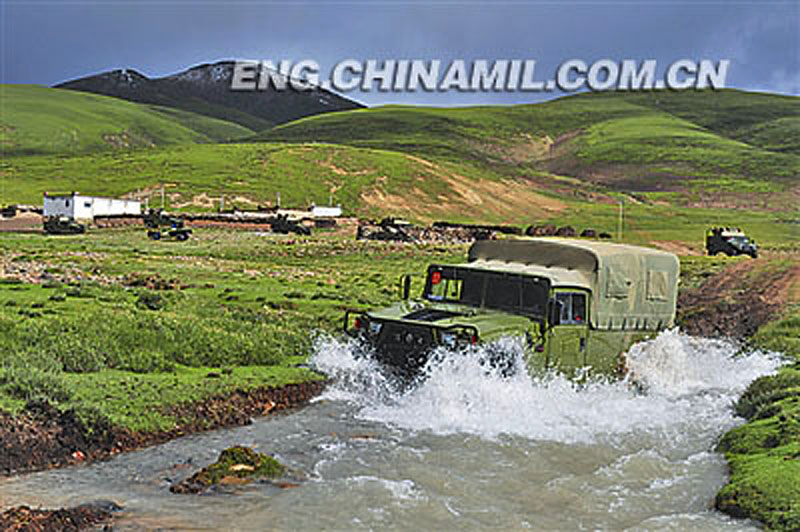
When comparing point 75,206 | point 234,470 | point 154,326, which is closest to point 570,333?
point 234,470

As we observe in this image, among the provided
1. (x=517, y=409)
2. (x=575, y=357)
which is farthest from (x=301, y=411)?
(x=575, y=357)

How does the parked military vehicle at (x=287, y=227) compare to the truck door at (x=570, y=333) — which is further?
the parked military vehicle at (x=287, y=227)

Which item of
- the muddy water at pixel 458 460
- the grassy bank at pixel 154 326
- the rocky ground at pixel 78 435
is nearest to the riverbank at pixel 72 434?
the rocky ground at pixel 78 435

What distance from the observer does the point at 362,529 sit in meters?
10.3

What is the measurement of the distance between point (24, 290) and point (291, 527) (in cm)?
1899

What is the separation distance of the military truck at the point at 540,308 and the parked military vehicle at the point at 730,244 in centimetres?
4288

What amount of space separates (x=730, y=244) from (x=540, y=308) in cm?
4837

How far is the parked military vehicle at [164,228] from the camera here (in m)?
62.8

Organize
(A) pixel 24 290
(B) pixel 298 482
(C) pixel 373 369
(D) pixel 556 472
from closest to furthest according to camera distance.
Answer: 1. (B) pixel 298 482
2. (D) pixel 556 472
3. (C) pixel 373 369
4. (A) pixel 24 290

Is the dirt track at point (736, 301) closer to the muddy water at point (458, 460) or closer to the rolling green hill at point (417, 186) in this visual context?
the muddy water at point (458, 460)

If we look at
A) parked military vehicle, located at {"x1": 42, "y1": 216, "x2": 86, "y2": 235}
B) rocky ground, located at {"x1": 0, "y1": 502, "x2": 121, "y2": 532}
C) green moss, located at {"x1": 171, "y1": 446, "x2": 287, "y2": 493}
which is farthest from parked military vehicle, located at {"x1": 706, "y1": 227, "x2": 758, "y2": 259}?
rocky ground, located at {"x1": 0, "y1": 502, "x2": 121, "y2": 532}

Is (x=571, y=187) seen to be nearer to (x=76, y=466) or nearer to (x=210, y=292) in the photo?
(x=210, y=292)

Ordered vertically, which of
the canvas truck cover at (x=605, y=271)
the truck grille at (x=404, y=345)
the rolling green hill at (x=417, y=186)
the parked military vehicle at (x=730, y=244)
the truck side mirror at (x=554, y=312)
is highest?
the rolling green hill at (x=417, y=186)

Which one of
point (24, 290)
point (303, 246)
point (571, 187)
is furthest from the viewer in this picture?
point (571, 187)
